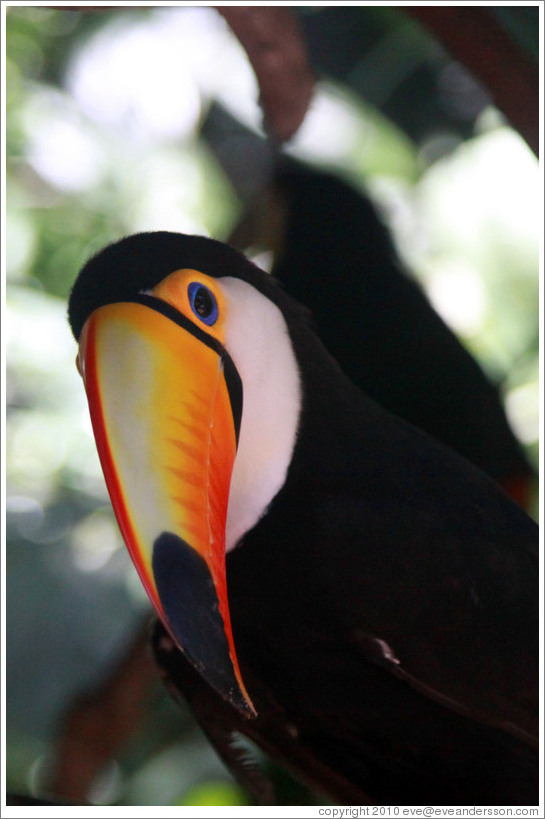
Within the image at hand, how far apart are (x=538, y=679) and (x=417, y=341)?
0.45 metres

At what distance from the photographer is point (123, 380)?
88 cm

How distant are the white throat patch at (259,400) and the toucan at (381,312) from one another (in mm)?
131

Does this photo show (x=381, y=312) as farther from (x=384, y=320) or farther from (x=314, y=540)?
(x=314, y=540)

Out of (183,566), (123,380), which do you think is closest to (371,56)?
(123,380)

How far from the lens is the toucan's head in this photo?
2.72 ft

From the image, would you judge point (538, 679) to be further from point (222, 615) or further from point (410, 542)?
point (222, 615)

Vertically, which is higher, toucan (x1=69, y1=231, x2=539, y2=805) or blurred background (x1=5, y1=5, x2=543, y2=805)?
blurred background (x1=5, y1=5, x2=543, y2=805)

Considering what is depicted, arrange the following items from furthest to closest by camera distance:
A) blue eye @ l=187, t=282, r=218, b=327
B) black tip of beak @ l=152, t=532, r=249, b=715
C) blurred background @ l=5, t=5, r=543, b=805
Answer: blurred background @ l=5, t=5, r=543, b=805 → blue eye @ l=187, t=282, r=218, b=327 → black tip of beak @ l=152, t=532, r=249, b=715

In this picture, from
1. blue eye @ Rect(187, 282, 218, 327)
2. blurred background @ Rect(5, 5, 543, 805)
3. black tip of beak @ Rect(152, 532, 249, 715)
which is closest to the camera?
black tip of beak @ Rect(152, 532, 249, 715)

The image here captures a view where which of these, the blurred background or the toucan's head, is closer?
the toucan's head

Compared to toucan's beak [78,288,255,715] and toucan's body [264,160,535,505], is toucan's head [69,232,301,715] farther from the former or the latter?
toucan's body [264,160,535,505]

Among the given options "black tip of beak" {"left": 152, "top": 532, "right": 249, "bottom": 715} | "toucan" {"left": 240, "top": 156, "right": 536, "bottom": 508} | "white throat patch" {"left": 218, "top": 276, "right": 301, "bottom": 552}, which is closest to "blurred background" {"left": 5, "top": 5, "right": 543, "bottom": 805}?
"toucan" {"left": 240, "top": 156, "right": 536, "bottom": 508}

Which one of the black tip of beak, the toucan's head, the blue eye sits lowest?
the black tip of beak

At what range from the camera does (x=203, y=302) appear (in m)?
0.94
